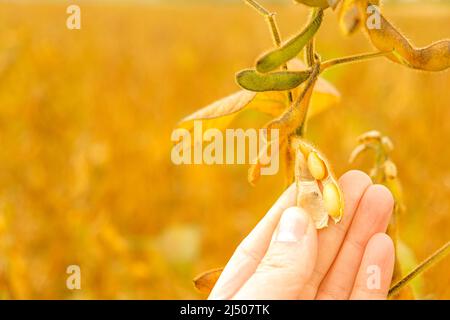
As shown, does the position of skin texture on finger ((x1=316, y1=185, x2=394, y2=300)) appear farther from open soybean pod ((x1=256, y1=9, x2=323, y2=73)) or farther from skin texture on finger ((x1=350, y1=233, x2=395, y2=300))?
open soybean pod ((x1=256, y1=9, x2=323, y2=73))

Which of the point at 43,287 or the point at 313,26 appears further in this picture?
the point at 43,287

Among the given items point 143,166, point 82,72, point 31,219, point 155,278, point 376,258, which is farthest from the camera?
point 82,72

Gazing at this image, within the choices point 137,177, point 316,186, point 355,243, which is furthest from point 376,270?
point 137,177

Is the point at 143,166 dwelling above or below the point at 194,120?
below

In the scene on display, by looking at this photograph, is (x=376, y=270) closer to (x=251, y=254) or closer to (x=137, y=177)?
(x=251, y=254)
